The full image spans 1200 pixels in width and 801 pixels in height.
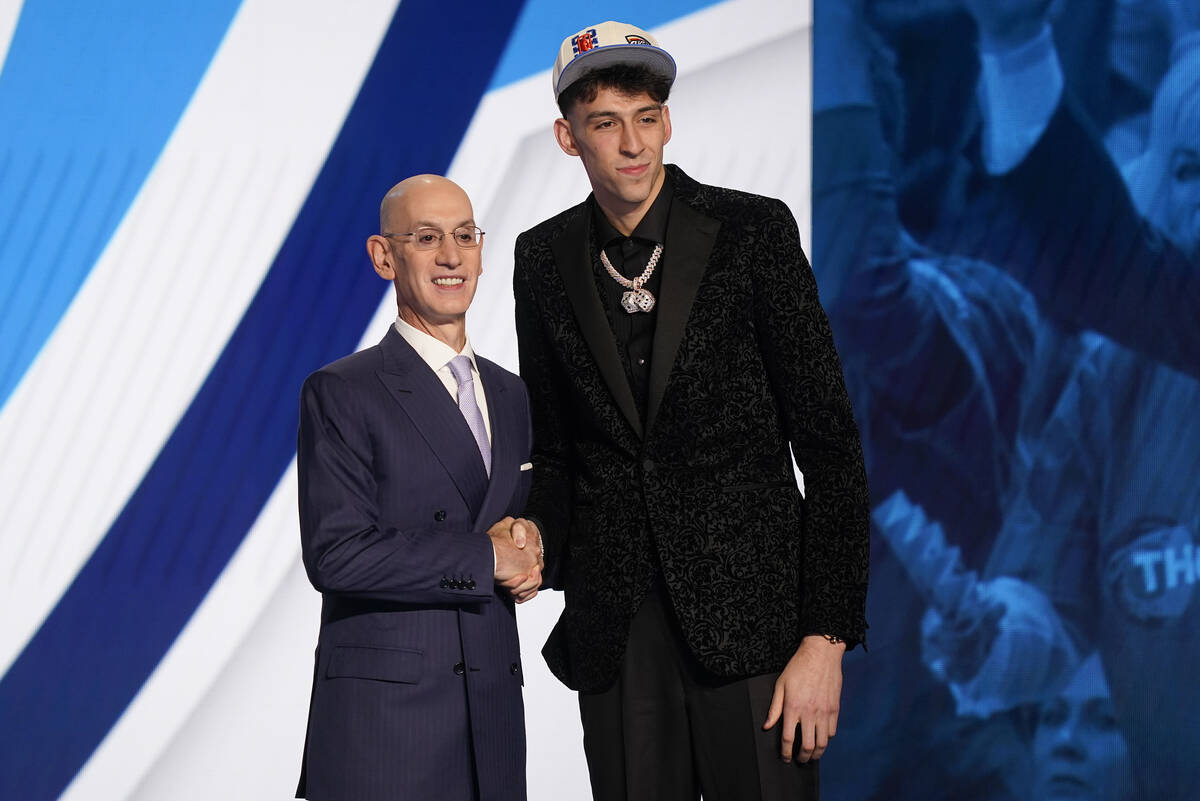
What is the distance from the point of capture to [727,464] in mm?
1908

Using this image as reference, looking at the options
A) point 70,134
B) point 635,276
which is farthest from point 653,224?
point 70,134

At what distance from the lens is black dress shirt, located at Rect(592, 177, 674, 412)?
194 centimetres

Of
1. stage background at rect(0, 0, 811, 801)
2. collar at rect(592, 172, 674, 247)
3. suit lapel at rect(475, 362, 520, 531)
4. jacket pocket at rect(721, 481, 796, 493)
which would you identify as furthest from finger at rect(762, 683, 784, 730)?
stage background at rect(0, 0, 811, 801)

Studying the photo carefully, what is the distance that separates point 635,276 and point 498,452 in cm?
38

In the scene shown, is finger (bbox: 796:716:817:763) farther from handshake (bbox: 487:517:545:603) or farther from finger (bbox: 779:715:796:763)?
handshake (bbox: 487:517:545:603)

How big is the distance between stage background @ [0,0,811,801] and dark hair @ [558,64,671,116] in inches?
68.9

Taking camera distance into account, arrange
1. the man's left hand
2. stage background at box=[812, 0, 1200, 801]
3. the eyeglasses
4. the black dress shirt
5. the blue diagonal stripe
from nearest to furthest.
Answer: the man's left hand → the black dress shirt → the eyeglasses → the blue diagonal stripe → stage background at box=[812, 0, 1200, 801]

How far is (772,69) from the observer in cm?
386

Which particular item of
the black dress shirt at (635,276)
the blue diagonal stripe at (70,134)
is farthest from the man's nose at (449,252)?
the blue diagonal stripe at (70,134)

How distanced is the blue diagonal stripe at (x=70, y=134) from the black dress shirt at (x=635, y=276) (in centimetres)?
206

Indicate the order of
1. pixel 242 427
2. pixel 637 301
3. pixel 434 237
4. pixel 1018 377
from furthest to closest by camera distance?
1. pixel 1018 377
2. pixel 242 427
3. pixel 434 237
4. pixel 637 301

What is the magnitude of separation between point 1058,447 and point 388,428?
2.65 m

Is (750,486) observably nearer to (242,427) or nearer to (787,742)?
(787,742)

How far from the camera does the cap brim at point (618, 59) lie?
1.93 meters
